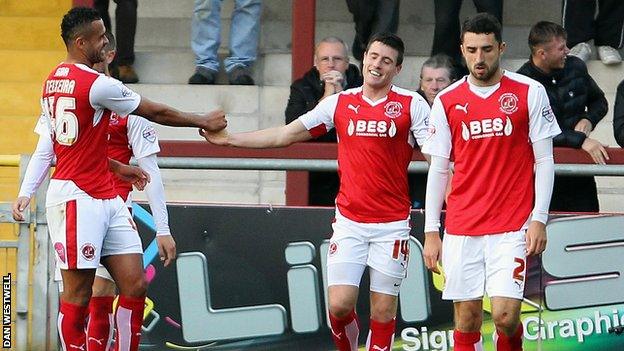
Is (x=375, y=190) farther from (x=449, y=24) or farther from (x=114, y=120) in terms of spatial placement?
(x=449, y=24)

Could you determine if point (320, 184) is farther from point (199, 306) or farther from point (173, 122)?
point (173, 122)

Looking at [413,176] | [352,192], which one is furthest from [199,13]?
[352,192]

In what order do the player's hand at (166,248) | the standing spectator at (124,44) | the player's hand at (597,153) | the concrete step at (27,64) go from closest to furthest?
the player's hand at (166,248), the player's hand at (597,153), the standing spectator at (124,44), the concrete step at (27,64)

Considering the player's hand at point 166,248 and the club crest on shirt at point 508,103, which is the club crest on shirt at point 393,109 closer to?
the club crest on shirt at point 508,103

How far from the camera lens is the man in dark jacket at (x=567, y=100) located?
10.3m

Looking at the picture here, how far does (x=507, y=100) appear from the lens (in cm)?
852

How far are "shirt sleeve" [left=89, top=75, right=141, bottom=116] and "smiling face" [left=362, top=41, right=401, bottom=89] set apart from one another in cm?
150

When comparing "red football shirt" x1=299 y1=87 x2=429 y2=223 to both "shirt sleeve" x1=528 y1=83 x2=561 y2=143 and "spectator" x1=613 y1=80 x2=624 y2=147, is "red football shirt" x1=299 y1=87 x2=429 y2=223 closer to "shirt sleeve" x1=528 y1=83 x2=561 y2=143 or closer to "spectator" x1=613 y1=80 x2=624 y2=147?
"shirt sleeve" x1=528 y1=83 x2=561 y2=143

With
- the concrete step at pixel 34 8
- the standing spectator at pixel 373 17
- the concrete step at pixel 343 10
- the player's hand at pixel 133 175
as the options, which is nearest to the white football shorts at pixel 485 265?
the player's hand at pixel 133 175

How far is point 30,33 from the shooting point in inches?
569

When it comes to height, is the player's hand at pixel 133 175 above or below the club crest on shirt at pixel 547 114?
below

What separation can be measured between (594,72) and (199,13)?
3.31 meters

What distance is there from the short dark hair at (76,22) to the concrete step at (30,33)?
222 inches

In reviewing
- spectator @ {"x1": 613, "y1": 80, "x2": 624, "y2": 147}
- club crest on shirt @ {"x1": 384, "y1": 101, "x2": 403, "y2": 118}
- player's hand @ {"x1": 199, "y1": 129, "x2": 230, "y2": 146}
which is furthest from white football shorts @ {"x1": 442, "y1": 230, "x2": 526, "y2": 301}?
spectator @ {"x1": 613, "y1": 80, "x2": 624, "y2": 147}
